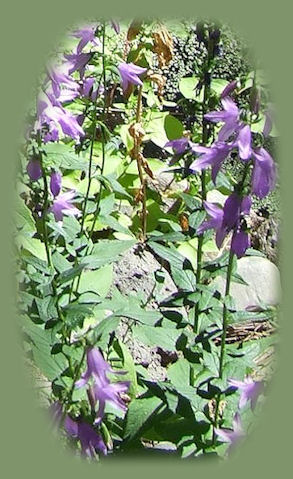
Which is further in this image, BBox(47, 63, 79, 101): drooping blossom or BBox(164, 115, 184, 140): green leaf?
BBox(164, 115, 184, 140): green leaf

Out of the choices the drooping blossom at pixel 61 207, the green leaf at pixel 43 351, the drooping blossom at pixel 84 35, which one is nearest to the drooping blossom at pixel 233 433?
the green leaf at pixel 43 351

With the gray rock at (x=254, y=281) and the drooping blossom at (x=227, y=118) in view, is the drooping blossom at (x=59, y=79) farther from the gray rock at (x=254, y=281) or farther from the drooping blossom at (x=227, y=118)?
the gray rock at (x=254, y=281)

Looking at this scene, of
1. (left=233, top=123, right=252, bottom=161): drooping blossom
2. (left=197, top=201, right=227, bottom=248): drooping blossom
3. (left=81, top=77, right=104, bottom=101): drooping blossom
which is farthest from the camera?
(left=81, top=77, right=104, bottom=101): drooping blossom

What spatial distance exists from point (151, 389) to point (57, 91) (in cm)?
85

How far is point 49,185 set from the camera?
2379mm

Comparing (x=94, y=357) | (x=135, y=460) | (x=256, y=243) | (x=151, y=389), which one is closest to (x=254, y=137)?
(x=94, y=357)

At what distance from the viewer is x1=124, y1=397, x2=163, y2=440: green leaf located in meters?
2.39

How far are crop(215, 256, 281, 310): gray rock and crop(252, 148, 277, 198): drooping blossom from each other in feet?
Answer: 6.03

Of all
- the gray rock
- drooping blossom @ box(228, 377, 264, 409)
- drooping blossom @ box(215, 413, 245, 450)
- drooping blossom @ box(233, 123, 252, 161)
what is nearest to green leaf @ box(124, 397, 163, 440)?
drooping blossom @ box(215, 413, 245, 450)

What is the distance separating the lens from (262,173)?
75.4 inches

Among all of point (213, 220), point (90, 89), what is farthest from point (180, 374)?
point (90, 89)

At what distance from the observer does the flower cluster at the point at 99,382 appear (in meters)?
1.94

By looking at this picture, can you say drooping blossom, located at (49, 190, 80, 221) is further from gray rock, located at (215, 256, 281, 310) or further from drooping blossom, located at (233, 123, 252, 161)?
gray rock, located at (215, 256, 281, 310)

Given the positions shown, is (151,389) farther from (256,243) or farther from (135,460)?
(256,243)
